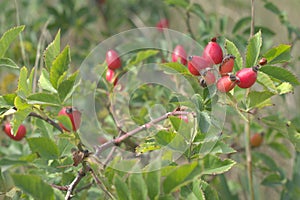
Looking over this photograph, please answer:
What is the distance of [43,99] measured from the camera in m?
1.02

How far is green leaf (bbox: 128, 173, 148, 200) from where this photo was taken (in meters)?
0.76

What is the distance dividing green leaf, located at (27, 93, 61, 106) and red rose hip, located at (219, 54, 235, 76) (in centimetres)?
35

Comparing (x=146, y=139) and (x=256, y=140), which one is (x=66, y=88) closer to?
(x=146, y=139)

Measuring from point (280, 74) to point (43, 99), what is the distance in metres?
0.49

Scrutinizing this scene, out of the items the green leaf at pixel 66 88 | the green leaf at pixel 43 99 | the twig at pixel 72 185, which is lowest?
the twig at pixel 72 185

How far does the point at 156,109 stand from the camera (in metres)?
1.36

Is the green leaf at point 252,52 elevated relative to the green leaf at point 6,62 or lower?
elevated

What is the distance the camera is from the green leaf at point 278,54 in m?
1.06

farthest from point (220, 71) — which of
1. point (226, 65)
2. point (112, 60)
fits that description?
point (112, 60)

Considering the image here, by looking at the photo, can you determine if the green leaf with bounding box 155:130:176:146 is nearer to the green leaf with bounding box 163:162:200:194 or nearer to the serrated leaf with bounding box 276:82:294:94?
the green leaf with bounding box 163:162:200:194

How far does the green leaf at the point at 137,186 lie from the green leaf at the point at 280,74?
40 cm

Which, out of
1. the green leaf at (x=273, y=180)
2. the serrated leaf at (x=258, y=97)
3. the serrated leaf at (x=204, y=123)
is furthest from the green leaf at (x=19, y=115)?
the green leaf at (x=273, y=180)

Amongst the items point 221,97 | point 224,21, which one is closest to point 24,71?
point 221,97

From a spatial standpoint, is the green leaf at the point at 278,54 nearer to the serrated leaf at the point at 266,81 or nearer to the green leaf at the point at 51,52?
the serrated leaf at the point at 266,81
